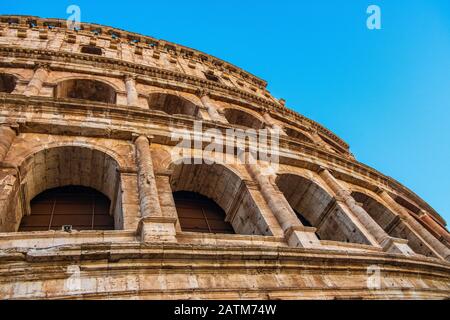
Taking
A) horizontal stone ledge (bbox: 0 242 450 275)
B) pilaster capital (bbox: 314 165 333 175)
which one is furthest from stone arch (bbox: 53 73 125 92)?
horizontal stone ledge (bbox: 0 242 450 275)

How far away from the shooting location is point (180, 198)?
961 centimetres

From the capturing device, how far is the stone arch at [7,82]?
40.1ft

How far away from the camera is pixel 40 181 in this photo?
27.5 ft

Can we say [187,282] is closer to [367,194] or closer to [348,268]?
[348,268]

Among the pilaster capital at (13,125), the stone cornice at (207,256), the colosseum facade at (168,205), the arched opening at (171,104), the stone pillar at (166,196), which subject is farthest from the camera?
the arched opening at (171,104)

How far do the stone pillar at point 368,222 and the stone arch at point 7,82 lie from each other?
10418 mm

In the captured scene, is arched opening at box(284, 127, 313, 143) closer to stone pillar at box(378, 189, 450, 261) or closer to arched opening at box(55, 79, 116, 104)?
stone pillar at box(378, 189, 450, 261)

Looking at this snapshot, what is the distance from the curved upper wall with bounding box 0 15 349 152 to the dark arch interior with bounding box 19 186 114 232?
7377mm

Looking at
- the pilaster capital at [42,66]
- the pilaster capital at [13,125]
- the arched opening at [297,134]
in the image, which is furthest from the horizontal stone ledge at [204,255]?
the arched opening at [297,134]

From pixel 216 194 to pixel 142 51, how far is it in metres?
11.4

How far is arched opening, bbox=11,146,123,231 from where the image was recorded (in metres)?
7.88

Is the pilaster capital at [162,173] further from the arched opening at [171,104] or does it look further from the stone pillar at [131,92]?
the arched opening at [171,104]
